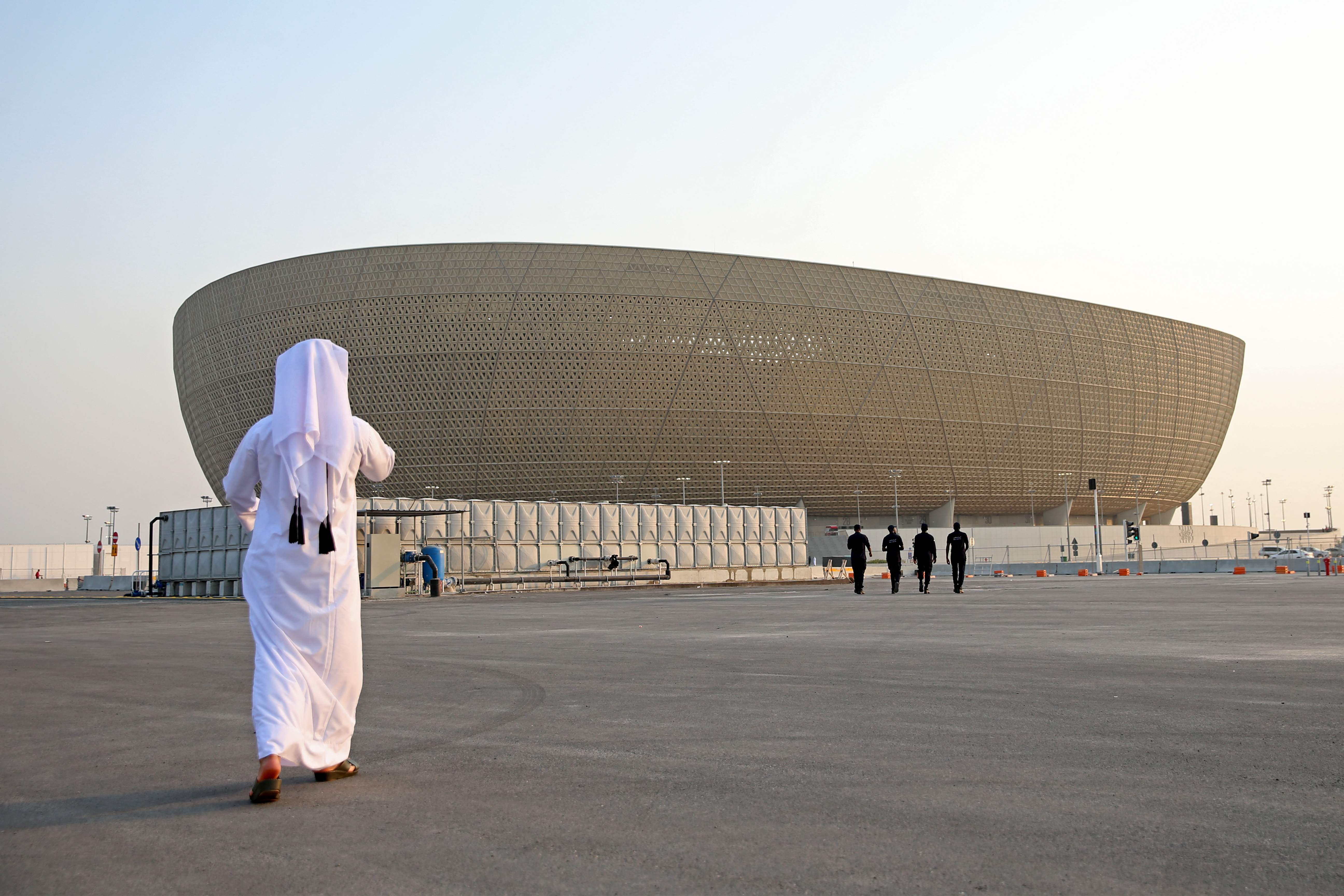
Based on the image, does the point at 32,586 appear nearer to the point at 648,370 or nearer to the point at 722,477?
the point at 648,370

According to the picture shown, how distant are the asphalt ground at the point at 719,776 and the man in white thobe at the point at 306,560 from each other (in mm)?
260

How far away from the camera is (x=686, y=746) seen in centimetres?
457

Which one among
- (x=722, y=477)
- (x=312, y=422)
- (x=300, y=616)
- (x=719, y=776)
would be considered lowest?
(x=719, y=776)

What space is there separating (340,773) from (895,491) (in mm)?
74274

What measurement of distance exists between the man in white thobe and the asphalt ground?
26 centimetres

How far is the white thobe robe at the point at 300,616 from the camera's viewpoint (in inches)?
155

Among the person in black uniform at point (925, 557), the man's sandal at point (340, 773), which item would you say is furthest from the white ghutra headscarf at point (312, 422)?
the person in black uniform at point (925, 557)

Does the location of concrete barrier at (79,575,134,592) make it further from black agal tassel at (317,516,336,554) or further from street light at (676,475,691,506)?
black agal tassel at (317,516,336,554)

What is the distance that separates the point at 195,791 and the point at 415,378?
6608 centimetres

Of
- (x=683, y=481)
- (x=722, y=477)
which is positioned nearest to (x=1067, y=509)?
(x=722, y=477)

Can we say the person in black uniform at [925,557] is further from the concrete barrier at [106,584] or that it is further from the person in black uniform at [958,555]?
the concrete barrier at [106,584]

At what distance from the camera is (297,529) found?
4.14 metres

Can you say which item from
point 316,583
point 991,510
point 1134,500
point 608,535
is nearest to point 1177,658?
point 316,583

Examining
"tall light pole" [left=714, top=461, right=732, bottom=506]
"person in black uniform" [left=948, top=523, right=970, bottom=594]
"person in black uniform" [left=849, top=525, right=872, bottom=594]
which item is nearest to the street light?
"tall light pole" [left=714, top=461, right=732, bottom=506]
